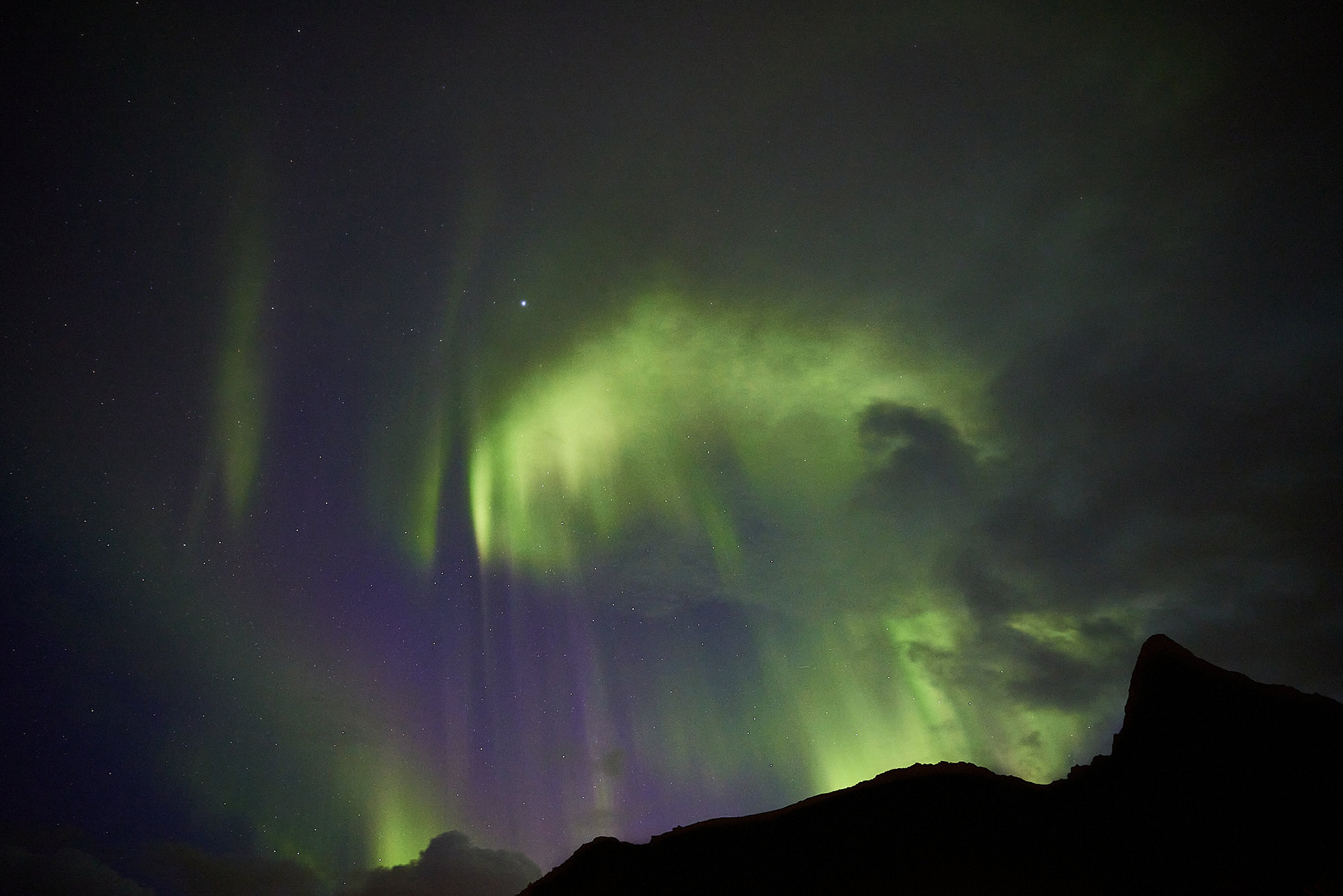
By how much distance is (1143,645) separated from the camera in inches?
333

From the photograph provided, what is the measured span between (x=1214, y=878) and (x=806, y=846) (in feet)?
15.3

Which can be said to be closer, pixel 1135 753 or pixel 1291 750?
pixel 1291 750

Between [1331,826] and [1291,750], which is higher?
[1291,750]

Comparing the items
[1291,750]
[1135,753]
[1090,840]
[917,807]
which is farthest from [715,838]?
[1291,750]

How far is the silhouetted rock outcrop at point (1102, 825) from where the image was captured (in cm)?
716

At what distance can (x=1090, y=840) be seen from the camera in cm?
756

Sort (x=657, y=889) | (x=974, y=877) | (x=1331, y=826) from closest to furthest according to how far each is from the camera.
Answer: (x=1331, y=826)
(x=974, y=877)
(x=657, y=889)

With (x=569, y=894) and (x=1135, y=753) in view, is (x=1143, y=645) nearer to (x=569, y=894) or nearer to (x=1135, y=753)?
(x=1135, y=753)

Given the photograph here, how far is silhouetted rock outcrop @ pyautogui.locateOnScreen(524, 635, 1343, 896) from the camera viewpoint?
716 cm

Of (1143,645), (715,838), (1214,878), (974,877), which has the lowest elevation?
(1214,878)

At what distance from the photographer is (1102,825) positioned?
769 centimetres

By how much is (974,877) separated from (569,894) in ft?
16.8

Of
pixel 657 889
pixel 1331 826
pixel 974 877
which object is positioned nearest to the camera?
pixel 1331 826

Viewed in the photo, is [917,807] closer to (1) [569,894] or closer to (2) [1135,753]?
(2) [1135,753]
